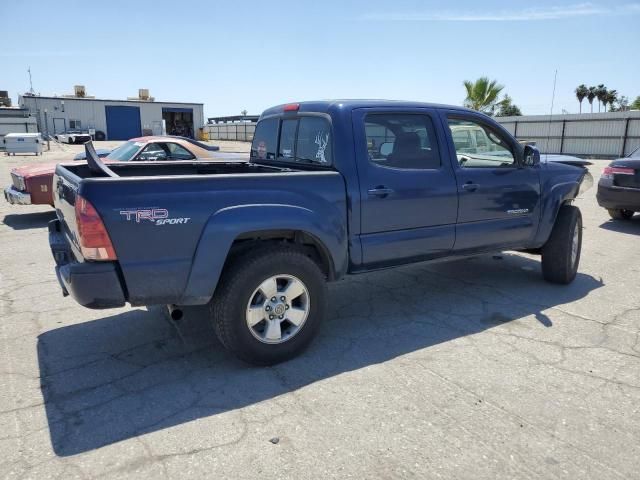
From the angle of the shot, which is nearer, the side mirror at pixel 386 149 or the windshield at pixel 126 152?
the side mirror at pixel 386 149

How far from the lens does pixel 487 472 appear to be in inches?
99.0

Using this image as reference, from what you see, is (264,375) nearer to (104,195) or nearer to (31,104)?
(104,195)

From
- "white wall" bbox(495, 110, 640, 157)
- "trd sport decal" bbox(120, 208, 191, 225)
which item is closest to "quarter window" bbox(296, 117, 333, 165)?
"trd sport decal" bbox(120, 208, 191, 225)

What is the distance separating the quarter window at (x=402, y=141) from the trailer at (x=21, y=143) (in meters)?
28.7

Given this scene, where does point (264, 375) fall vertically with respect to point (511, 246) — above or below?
below

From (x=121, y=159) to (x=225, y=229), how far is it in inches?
261

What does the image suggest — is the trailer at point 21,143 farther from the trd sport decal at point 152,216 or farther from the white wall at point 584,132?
A: the white wall at point 584,132

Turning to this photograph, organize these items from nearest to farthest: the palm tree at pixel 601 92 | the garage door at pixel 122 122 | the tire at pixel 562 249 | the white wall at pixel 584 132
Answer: the tire at pixel 562 249 → the white wall at pixel 584 132 → the garage door at pixel 122 122 → the palm tree at pixel 601 92

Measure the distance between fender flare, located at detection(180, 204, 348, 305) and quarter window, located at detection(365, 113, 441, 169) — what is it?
91 centimetres

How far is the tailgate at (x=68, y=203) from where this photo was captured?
3262 millimetres

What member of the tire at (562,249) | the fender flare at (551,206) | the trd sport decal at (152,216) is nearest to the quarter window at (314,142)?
the trd sport decal at (152,216)

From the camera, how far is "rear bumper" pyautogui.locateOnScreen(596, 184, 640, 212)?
8625mm

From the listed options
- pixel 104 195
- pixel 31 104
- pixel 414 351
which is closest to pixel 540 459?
pixel 414 351

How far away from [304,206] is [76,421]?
1981 mm
